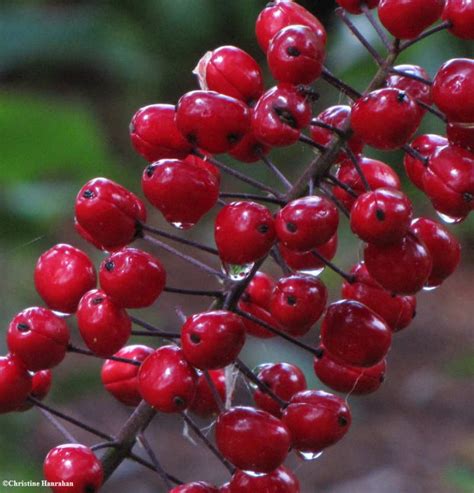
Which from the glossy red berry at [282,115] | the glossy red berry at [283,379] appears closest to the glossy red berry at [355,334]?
the glossy red berry at [283,379]

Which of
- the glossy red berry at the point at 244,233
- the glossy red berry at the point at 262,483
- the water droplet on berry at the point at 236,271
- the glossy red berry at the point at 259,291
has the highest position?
the glossy red berry at the point at 244,233

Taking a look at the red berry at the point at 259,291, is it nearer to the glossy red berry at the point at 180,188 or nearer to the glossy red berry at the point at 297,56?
the glossy red berry at the point at 180,188

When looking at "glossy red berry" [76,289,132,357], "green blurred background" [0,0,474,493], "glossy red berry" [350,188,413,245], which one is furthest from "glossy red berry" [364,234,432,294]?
"green blurred background" [0,0,474,493]

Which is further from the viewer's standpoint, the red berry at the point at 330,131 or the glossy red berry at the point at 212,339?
the red berry at the point at 330,131

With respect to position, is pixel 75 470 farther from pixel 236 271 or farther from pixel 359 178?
pixel 359 178

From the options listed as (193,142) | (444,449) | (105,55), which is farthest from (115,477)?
(105,55)

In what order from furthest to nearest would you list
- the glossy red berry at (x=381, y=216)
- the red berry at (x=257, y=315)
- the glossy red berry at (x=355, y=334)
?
the red berry at (x=257, y=315)
the glossy red berry at (x=355, y=334)
the glossy red berry at (x=381, y=216)

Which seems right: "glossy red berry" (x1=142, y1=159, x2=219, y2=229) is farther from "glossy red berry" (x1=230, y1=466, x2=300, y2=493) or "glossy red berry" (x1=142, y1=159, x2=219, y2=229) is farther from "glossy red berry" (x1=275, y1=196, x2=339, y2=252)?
"glossy red berry" (x1=230, y1=466, x2=300, y2=493)
